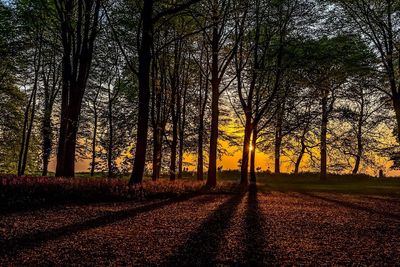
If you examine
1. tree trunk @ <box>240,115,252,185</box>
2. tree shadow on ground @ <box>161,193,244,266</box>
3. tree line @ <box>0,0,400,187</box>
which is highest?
tree line @ <box>0,0,400,187</box>

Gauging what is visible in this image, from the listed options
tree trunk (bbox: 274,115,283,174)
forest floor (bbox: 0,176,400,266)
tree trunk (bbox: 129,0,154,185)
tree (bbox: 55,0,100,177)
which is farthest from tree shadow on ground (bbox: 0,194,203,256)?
tree trunk (bbox: 274,115,283,174)

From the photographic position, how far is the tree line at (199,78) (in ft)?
61.0

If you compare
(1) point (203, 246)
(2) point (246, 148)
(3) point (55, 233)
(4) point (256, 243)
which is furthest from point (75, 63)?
(4) point (256, 243)

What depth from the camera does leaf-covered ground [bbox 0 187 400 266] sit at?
→ 210 inches

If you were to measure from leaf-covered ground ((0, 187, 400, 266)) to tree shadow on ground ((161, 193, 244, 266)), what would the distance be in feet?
0.05

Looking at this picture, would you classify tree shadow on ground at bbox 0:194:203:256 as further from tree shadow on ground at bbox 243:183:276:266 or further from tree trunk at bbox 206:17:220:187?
tree trunk at bbox 206:17:220:187

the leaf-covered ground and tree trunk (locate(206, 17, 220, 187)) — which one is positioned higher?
tree trunk (locate(206, 17, 220, 187))

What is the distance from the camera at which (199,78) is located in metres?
29.9

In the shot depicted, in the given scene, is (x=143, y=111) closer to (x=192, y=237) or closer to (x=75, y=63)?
(x=75, y=63)

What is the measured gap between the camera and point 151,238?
6.65 metres

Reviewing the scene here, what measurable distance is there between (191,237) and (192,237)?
19 millimetres

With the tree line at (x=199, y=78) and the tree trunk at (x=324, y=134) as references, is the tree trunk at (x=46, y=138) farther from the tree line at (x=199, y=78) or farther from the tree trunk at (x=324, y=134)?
the tree trunk at (x=324, y=134)

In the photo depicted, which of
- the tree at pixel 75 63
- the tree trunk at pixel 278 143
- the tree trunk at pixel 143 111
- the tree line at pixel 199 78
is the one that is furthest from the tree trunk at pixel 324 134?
the tree at pixel 75 63

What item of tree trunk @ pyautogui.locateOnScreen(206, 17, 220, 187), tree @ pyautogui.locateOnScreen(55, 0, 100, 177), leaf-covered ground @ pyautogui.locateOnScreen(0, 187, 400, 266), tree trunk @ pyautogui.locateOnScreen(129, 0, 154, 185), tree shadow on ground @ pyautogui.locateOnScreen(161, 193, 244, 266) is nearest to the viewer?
tree shadow on ground @ pyautogui.locateOnScreen(161, 193, 244, 266)
